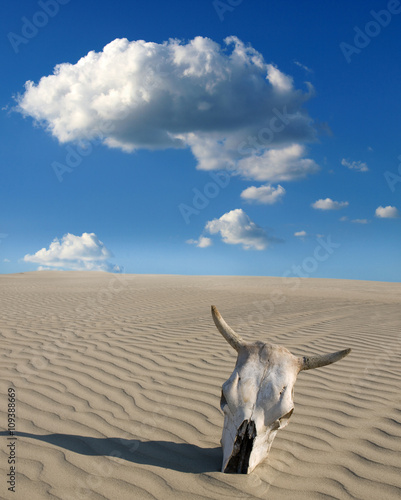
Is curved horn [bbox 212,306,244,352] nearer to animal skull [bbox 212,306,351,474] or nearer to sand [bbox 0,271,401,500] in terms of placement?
animal skull [bbox 212,306,351,474]

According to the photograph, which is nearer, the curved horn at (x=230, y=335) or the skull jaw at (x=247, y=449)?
the skull jaw at (x=247, y=449)

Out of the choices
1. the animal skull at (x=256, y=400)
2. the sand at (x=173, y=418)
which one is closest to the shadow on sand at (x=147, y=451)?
the sand at (x=173, y=418)

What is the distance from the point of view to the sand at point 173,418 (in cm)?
277

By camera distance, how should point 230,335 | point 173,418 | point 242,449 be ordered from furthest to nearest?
point 173,418 < point 230,335 < point 242,449

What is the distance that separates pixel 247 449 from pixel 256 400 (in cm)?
37

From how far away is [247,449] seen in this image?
251 cm

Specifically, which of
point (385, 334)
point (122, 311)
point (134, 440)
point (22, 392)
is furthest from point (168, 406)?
point (122, 311)

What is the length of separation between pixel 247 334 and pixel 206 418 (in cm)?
415

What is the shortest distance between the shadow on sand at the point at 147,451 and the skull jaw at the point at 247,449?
233mm

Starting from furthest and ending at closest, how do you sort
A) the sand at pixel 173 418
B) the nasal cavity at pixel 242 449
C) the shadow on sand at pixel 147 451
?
the shadow on sand at pixel 147 451
the sand at pixel 173 418
the nasal cavity at pixel 242 449

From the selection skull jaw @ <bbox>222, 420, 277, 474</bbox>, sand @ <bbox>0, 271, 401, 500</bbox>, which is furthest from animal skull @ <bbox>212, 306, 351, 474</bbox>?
sand @ <bbox>0, 271, 401, 500</bbox>

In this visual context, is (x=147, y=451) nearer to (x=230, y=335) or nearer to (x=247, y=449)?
(x=247, y=449)

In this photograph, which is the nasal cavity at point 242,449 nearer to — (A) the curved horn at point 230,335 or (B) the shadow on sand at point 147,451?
(B) the shadow on sand at point 147,451

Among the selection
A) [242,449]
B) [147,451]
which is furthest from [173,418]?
[242,449]
